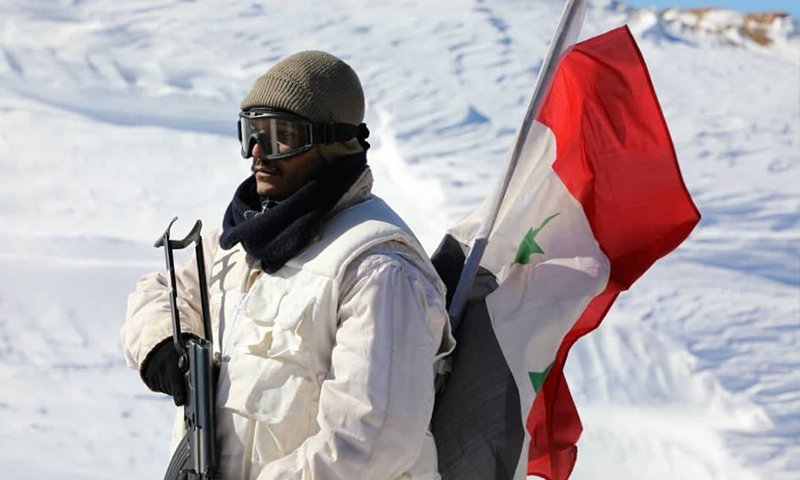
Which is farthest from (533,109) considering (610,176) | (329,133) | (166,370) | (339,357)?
(166,370)

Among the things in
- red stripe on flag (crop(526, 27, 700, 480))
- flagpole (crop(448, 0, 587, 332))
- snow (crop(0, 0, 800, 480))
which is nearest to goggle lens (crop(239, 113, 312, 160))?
flagpole (crop(448, 0, 587, 332))

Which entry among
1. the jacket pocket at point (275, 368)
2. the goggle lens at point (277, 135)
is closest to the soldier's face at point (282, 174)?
the goggle lens at point (277, 135)

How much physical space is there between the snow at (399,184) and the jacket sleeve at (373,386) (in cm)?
329

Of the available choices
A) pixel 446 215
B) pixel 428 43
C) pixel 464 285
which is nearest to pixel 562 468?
pixel 464 285

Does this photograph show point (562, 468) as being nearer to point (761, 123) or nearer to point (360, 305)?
point (360, 305)

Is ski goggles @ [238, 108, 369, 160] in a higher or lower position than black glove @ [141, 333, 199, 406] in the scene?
higher

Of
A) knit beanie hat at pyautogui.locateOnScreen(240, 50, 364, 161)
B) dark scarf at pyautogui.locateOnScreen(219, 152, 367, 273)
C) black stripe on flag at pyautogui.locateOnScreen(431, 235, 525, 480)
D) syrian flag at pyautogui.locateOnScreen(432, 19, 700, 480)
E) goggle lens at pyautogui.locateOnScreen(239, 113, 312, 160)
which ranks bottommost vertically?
black stripe on flag at pyautogui.locateOnScreen(431, 235, 525, 480)

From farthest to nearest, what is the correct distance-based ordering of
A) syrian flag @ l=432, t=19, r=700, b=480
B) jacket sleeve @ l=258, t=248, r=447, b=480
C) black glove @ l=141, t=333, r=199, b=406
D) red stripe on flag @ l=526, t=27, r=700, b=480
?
red stripe on flag @ l=526, t=27, r=700, b=480
syrian flag @ l=432, t=19, r=700, b=480
black glove @ l=141, t=333, r=199, b=406
jacket sleeve @ l=258, t=248, r=447, b=480

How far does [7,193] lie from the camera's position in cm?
830

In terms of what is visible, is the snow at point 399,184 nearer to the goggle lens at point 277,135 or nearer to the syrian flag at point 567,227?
the syrian flag at point 567,227

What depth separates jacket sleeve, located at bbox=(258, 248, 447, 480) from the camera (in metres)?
2.12

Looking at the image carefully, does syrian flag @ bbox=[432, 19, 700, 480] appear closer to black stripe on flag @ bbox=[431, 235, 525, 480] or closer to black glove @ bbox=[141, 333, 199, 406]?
black stripe on flag @ bbox=[431, 235, 525, 480]

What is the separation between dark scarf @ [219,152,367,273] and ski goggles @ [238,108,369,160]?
54 millimetres

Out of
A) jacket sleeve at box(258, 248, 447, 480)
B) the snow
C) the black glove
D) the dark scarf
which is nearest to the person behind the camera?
jacket sleeve at box(258, 248, 447, 480)
